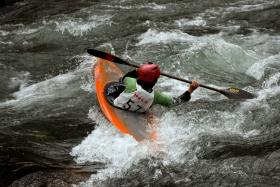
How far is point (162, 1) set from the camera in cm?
1359

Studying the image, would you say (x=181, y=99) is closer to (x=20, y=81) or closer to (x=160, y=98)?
(x=160, y=98)

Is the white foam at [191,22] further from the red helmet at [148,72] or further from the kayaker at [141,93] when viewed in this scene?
the red helmet at [148,72]

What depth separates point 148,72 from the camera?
629cm

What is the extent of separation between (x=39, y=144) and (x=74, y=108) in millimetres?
1457

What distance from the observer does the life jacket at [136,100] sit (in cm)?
652

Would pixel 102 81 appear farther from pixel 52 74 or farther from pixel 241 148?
pixel 241 148

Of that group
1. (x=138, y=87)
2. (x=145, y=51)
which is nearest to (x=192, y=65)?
(x=145, y=51)

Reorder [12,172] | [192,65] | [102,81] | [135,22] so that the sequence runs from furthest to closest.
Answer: [135,22] < [192,65] < [102,81] < [12,172]

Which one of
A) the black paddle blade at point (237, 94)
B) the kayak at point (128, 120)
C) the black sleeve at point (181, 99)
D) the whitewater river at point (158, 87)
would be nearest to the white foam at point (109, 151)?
the whitewater river at point (158, 87)

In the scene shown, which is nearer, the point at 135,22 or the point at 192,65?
the point at 192,65

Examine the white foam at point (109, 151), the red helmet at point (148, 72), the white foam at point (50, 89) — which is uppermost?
the red helmet at point (148, 72)

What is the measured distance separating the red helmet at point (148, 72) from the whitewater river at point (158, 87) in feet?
2.58

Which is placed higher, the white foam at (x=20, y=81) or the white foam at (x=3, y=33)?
the white foam at (x=3, y=33)

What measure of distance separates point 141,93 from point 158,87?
1.96 meters
